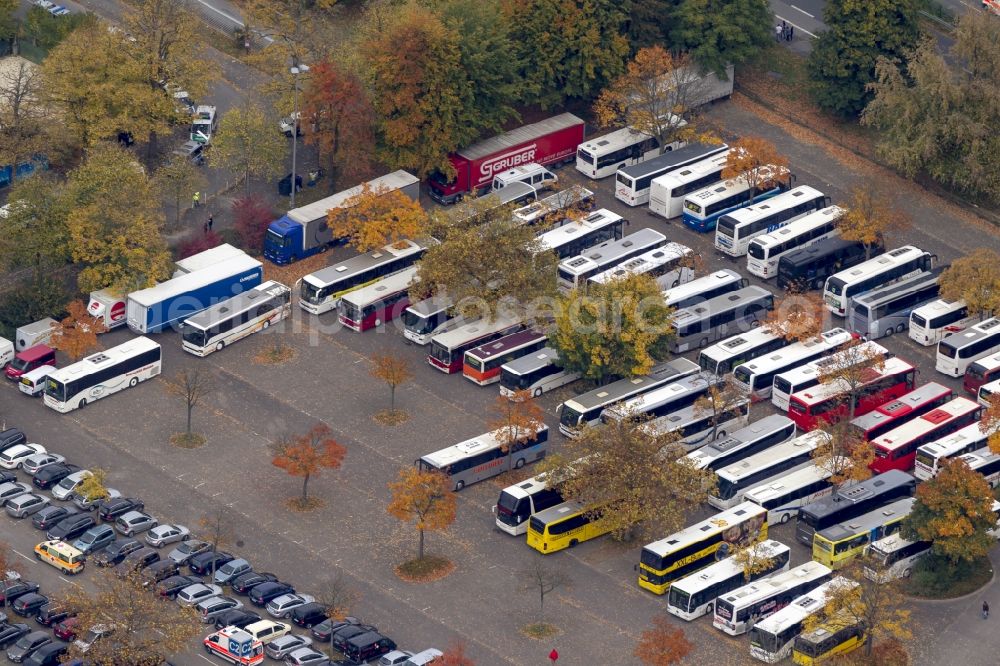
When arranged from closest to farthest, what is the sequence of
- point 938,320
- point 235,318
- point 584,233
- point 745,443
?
point 745,443 → point 235,318 → point 938,320 → point 584,233

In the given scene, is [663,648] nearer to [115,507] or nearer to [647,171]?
[115,507]

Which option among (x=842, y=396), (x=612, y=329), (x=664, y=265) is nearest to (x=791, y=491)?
(x=842, y=396)

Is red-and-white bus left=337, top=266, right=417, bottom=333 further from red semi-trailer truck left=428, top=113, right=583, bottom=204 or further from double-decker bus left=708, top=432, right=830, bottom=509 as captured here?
double-decker bus left=708, top=432, right=830, bottom=509

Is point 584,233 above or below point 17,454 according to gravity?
above

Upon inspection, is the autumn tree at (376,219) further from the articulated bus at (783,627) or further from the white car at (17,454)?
the articulated bus at (783,627)

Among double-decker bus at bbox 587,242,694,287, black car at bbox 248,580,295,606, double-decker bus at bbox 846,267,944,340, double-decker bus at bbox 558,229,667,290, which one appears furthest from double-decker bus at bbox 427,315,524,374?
black car at bbox 248,580,295,606

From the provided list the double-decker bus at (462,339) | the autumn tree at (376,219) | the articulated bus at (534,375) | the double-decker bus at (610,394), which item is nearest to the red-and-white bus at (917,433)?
the double-decker bus at (610,394)

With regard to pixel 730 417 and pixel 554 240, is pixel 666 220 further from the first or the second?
pixel 730 417

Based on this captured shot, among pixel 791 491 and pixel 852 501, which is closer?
pixel 852 501
